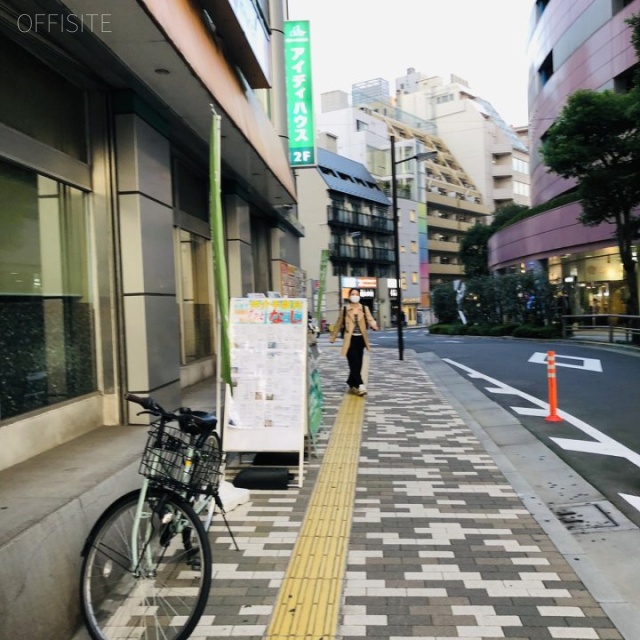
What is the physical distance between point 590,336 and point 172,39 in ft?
71.3

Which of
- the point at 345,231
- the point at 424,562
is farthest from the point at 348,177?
the point at 424,562

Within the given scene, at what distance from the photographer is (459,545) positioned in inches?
159

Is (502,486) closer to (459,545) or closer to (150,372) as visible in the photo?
(459,545)

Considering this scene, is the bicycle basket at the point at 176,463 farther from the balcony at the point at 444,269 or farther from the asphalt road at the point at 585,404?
the balcony at the point at 444,269

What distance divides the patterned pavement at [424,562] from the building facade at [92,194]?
1.58m

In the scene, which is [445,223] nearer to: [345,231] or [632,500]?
[345,231]

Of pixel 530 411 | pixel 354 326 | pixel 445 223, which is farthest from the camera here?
pixel 445 223

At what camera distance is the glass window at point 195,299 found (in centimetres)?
927

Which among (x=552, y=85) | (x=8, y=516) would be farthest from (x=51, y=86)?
(x=552, y=85)

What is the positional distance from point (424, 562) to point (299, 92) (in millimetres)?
13583

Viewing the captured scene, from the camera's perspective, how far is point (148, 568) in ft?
9.83

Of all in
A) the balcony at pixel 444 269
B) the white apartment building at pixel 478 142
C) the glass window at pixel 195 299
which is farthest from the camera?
the white apartment building at pixel 478 142

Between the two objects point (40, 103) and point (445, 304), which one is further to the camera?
point (445, 304)

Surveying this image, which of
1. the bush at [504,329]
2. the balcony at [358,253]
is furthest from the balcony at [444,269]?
the bush at [504,329]
